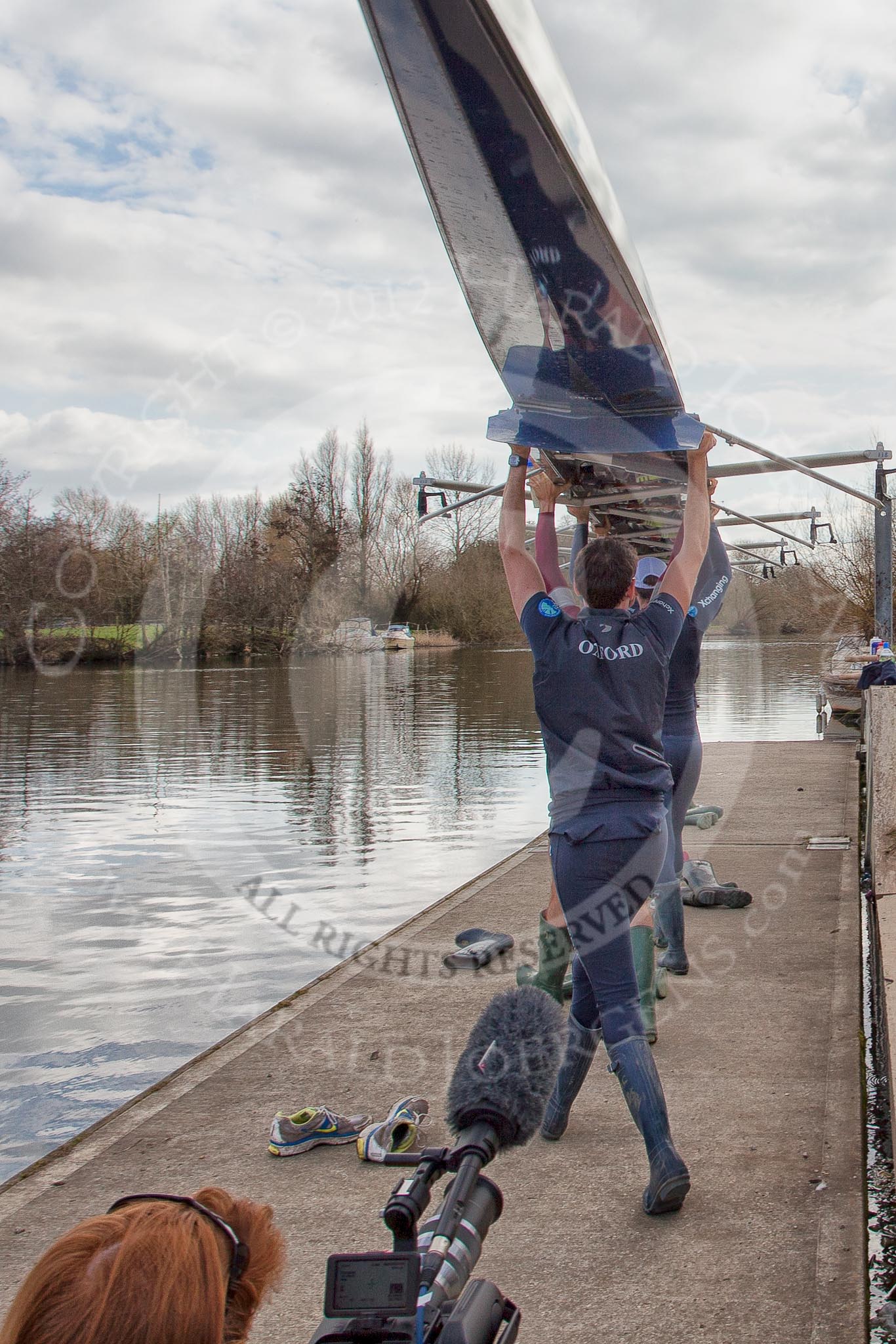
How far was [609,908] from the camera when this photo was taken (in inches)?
124

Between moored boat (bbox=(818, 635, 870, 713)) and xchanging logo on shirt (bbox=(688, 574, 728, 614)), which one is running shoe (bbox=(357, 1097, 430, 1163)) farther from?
moored boat (bbox=(818, 635, 870, 713))

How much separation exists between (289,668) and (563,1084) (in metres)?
42.1

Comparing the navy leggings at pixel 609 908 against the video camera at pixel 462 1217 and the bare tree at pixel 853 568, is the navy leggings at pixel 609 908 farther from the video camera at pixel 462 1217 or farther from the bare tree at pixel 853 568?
the bare tree at pixel 853 568

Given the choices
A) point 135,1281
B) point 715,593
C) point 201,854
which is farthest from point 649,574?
point 201,854

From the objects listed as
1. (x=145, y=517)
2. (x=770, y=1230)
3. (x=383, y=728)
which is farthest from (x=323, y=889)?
(x=145, y=517)

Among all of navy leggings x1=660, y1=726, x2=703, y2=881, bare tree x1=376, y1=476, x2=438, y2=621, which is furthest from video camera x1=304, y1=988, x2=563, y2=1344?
bare tree x1=376, y1=476, x2=438, y2=621

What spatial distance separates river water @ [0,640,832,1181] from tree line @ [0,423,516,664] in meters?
5.58

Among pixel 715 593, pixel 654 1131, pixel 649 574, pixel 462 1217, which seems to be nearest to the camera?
pixel 462 1217

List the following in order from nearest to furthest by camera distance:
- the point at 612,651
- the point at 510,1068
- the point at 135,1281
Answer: the point at 135,1281 < the point at 510,1068 < the point at 612,651

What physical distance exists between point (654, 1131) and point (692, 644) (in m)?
2.34

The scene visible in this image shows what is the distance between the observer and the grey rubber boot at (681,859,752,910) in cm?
643

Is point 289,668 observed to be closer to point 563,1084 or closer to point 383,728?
point 383,728

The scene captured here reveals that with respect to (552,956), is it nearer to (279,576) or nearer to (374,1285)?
(374,1285)

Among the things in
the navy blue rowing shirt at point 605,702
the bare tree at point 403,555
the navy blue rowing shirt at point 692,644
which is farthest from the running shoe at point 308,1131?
the bare tree at point 403,555
